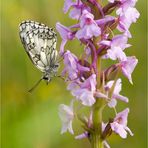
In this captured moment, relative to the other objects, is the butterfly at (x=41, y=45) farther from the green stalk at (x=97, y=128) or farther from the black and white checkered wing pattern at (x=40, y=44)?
the green stalk at (x=97, y=128)

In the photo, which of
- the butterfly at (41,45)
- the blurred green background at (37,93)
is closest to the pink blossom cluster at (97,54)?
the butterfly at (41,45)

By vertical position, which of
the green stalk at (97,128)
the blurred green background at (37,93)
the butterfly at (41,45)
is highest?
the butterfly at (41,45)

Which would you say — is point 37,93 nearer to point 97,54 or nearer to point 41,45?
point 41,45

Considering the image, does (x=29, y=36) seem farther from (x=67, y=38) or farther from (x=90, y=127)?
(x=90, y=127)

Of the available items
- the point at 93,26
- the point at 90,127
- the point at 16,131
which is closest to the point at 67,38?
the point at 93,26

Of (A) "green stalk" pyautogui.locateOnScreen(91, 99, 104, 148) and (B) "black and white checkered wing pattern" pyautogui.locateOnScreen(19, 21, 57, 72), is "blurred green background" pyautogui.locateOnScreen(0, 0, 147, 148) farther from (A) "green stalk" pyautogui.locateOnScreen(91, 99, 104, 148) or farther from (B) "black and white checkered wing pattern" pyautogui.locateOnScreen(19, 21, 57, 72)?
(A) "green stalk" pyautogui.locateOnScreen(91, 99, 104, 148)

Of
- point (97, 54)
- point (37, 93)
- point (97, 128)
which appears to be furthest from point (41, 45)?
point (37, 93)

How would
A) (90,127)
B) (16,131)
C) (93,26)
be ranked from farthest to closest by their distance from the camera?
1. (16,131)
2. (90,127)
3. (93,26)
